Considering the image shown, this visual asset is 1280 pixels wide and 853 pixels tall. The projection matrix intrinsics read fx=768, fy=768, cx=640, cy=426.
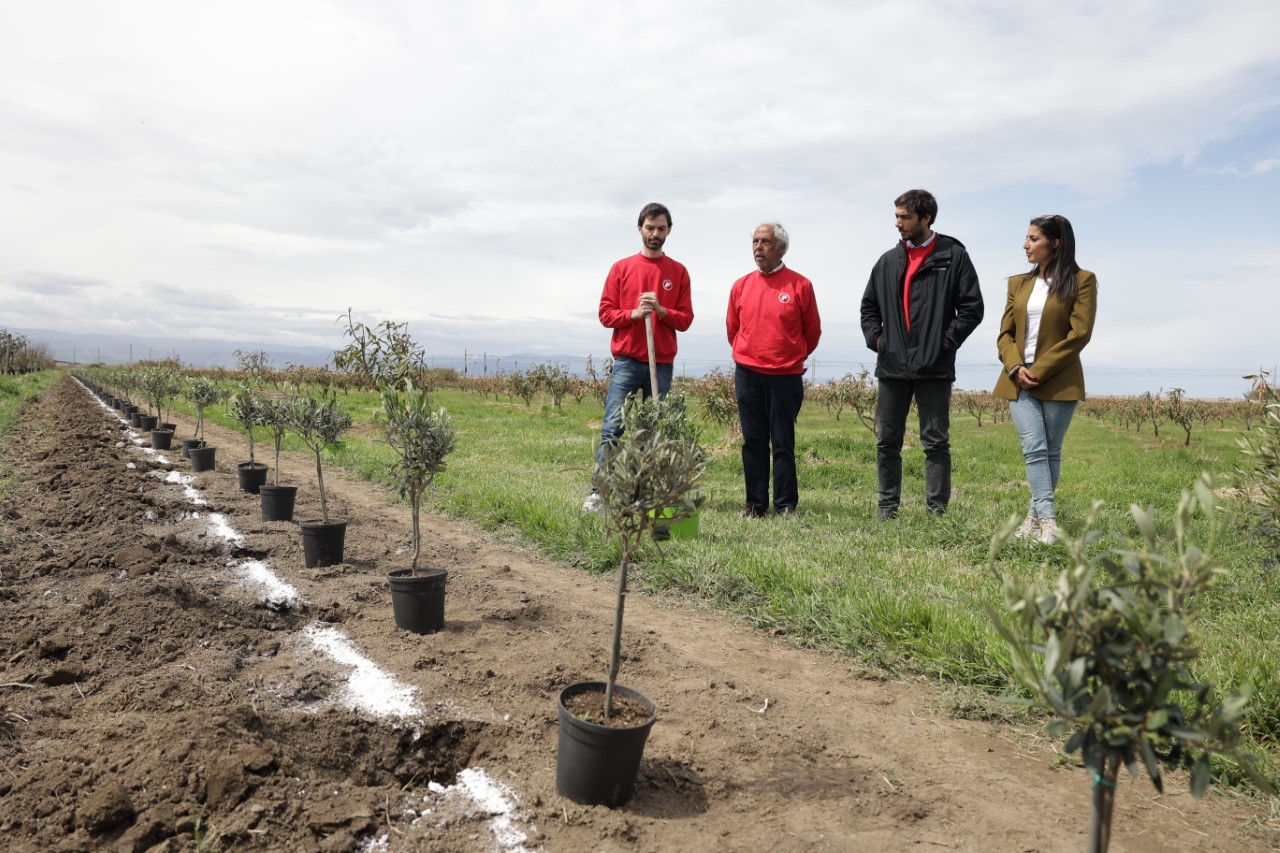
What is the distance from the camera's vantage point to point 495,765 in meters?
2.57

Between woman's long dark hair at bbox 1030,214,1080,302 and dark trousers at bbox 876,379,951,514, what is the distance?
1.03m

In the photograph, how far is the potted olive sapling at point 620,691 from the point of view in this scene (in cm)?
226

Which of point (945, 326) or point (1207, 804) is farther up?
point (945, 326)

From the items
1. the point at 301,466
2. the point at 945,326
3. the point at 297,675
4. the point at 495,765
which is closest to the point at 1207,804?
the point at 495,765

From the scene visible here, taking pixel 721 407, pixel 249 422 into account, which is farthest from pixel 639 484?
pixel 721 407

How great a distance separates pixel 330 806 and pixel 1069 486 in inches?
344

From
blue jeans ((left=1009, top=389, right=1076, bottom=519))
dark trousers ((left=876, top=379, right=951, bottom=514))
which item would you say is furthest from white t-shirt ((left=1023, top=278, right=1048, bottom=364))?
dark trousers ((left=876, top=379, right=951, bottom=514))

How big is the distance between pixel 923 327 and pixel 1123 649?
4.61 meters

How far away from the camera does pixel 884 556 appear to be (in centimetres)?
497

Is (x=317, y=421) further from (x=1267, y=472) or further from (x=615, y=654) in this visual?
(x=1267, y=472)

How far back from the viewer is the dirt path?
2.18m

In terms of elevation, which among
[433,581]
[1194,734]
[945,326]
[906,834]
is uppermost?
[945,326]

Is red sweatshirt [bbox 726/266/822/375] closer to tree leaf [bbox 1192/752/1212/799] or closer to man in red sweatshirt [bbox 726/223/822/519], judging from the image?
man in red sweatshirt [bbox 726/223/822/519]

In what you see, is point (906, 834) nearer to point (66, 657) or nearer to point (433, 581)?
point (433, 581)
